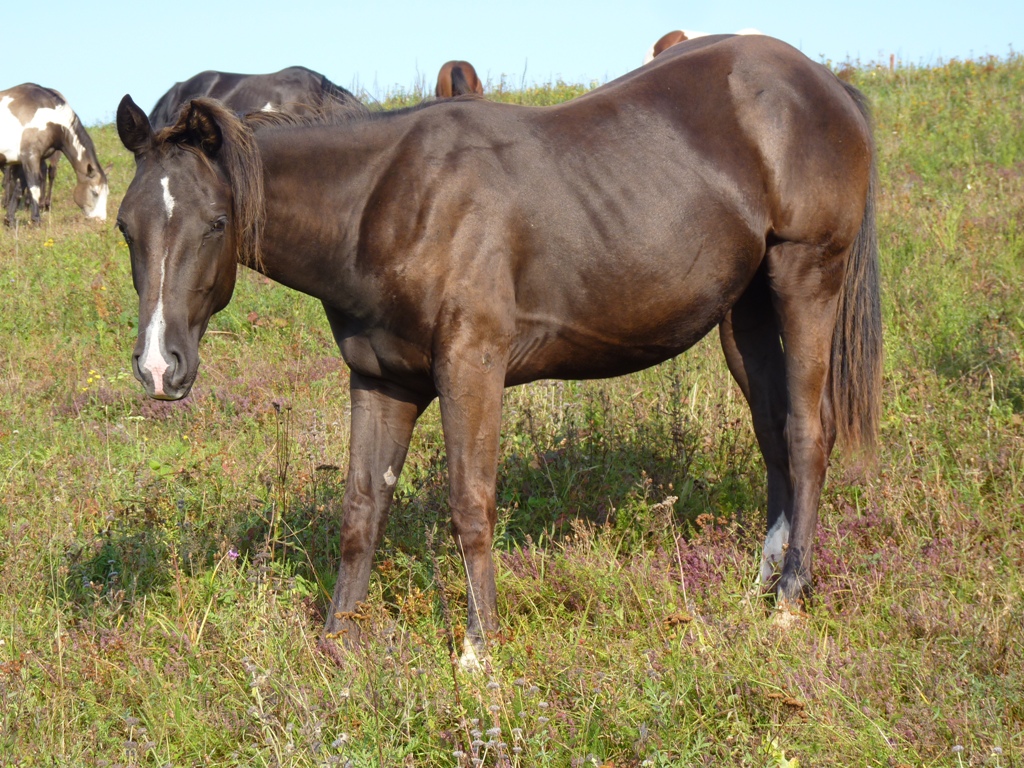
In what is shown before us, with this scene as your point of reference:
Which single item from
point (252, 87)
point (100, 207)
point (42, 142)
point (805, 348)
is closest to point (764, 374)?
point (805, 348)

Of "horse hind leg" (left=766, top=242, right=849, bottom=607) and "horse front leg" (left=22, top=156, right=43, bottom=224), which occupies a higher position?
"horse front leg" (left=22, top=156, right=43, bottom=224)

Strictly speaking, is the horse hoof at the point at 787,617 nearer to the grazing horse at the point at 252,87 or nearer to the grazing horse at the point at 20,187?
the grazing horse at the point at 252,87

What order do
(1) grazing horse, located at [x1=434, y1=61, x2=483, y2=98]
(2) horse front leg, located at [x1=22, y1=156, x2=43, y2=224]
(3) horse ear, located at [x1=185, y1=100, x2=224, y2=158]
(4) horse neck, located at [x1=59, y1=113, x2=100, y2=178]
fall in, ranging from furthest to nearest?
(4) horse neck, located at [x1=59, y1=113, x2=100, y2=178] → (2) horse front leg, located at [x1=22, y1=156, x2=43, y2=224] → (1) grazing horse, located at [x1=434, y1=61, x2=483, y2=98] → (3) horse ear, located at [x1=185, y1=100, x2=224, y2=158]

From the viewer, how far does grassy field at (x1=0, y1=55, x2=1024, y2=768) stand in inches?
118

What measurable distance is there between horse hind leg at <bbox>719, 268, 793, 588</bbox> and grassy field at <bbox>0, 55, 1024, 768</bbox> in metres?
0.25

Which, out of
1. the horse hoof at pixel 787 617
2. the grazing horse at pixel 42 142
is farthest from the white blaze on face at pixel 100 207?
the horse hoof at pixel 787 617

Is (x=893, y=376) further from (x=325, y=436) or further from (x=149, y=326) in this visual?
(x=149, y=326)

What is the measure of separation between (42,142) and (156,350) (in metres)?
14.9

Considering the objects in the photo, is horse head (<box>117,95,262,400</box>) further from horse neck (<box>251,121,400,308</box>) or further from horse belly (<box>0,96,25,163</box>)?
horse belly (<box>0,96,25,163</box>)

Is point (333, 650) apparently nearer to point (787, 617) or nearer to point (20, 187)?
point (787, 617)

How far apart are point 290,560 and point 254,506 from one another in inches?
22.6

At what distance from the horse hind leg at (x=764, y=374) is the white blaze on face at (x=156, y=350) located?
2.72 m

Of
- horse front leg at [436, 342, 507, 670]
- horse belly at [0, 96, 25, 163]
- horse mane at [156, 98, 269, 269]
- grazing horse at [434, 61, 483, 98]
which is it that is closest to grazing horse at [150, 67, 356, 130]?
horse belly at [0, 96, 25, 163]

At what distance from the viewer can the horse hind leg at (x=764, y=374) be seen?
473cm
